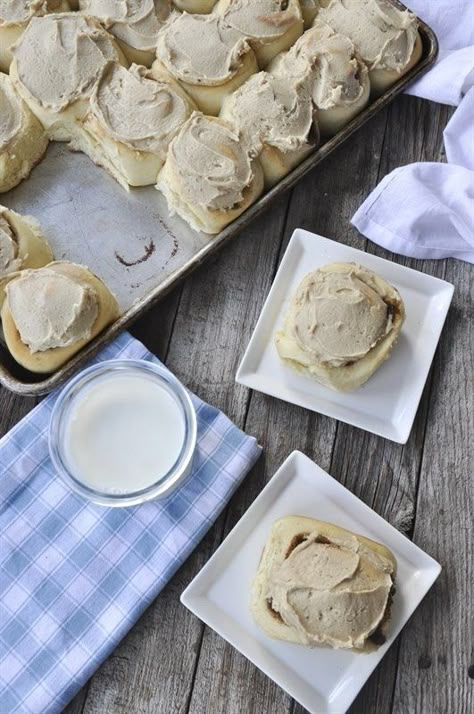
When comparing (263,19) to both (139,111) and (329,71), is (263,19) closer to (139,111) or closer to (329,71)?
A: (329,71)

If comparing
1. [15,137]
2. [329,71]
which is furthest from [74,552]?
A: [329,71]

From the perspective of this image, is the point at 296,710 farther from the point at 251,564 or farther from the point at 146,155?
the point at 146,155

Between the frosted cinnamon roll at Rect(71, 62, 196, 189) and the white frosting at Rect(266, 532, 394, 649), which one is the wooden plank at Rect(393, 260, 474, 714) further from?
the frosted cinnamon roll at Rect(71, 62, 196, 189)

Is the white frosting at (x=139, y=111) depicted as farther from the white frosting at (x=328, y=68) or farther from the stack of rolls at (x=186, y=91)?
the white frosting at (x=328, y=68)

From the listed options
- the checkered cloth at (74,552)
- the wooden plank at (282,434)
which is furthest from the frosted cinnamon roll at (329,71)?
the checkered cloth at (74,552)

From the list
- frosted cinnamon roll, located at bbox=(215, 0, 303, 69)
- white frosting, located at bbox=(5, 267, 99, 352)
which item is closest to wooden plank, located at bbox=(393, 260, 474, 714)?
frosted cinnamon roll, located at bbox=(215, 0, 303, 69)

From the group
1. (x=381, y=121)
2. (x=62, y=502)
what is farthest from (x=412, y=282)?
(x=62, y=502)

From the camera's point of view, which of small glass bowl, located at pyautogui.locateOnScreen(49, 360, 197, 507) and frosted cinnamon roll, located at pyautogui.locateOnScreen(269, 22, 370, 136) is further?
frosted cinnamon roll, located at pyautogui.locateOnScreen(269, 22, 370, 136)
